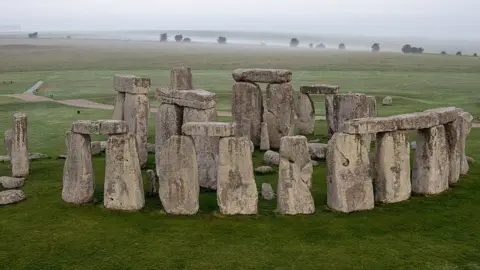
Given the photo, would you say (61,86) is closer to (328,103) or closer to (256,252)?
(328,103)

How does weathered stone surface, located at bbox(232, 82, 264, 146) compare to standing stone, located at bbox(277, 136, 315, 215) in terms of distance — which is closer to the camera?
standing stone, located at bbox(277, 136, 315, 215)

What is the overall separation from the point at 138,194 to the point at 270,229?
3.27 meters

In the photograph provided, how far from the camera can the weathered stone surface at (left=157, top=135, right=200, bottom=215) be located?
12.6 m

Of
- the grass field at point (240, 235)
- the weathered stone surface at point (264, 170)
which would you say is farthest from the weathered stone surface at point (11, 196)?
the weathered stone surface at point (264, 170)

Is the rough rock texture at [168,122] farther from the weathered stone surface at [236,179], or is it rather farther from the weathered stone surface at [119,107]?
the weathered stone surface at [236,179]

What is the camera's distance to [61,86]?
150ft

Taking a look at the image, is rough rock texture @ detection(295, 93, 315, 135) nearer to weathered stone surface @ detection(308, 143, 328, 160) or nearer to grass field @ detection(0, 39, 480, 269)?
weathered stone surface @ detection(308, 143, 328, 160)

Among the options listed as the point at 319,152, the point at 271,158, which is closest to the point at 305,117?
the point at 319,152

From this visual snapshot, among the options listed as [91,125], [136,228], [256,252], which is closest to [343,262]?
[256,252]

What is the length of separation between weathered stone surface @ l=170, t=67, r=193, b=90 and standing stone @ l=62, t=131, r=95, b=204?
5.22m

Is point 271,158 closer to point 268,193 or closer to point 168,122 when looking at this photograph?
point 168,122

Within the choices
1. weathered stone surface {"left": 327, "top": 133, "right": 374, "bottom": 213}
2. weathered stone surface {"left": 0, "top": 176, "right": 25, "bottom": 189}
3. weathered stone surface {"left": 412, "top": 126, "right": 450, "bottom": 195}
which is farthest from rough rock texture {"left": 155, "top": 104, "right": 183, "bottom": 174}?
weathered stone surface {"left": 412, "top": 126, "right": 450, "bottom": 195}

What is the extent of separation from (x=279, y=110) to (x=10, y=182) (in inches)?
383

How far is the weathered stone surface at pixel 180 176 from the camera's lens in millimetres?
12625
